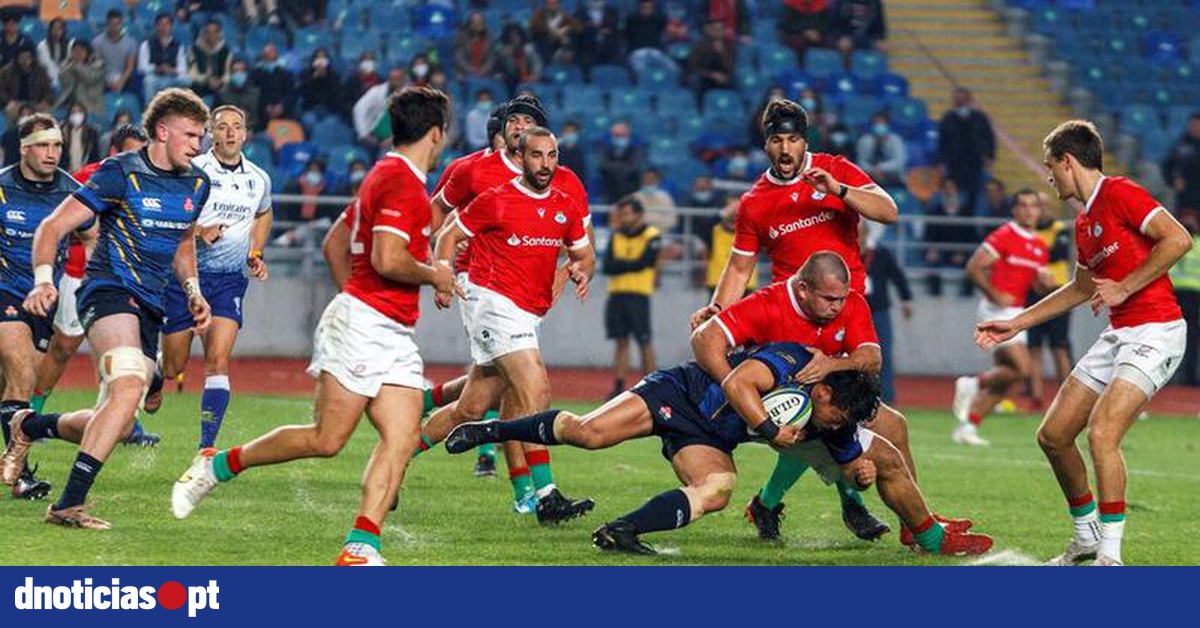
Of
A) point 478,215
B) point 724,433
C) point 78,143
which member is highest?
point 478,215

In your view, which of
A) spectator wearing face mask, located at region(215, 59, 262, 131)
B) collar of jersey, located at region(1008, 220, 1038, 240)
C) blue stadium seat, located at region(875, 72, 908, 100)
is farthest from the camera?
blue stadium seat, located at region(875, 72, 908, 100)

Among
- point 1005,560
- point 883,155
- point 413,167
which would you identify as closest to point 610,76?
point 883,155

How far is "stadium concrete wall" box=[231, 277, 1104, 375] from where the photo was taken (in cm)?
2384

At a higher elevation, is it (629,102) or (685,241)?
(629,102)

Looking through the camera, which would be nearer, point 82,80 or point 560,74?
point 82,80

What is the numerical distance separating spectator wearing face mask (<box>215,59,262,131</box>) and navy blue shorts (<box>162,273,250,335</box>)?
997 cm

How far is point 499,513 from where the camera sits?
1185 centimetres

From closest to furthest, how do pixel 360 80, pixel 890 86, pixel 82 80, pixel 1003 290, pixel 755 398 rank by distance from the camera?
pixel 755 398
pixel 1003 290
pixel 82 80
pixel 360 80
pixel 890 86

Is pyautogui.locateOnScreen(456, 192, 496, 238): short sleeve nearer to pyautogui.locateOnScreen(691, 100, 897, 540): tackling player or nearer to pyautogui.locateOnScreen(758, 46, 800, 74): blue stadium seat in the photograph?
pyautogui.locateOnScreen(691, 100, 897, 540): tackling player

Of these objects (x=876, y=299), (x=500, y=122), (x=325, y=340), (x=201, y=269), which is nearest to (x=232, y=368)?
(x=876, y=299)

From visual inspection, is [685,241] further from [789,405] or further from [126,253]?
[789,405]

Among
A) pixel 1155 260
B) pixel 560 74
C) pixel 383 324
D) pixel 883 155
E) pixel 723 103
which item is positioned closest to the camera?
pixel 383 324

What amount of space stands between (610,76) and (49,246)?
57.8 feet

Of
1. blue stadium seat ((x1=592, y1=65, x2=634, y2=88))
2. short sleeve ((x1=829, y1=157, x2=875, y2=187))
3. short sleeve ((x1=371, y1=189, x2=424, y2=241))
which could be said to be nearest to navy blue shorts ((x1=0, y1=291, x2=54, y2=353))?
short sleeve ((x1=371, y1=189, x2=424, y2=241))
